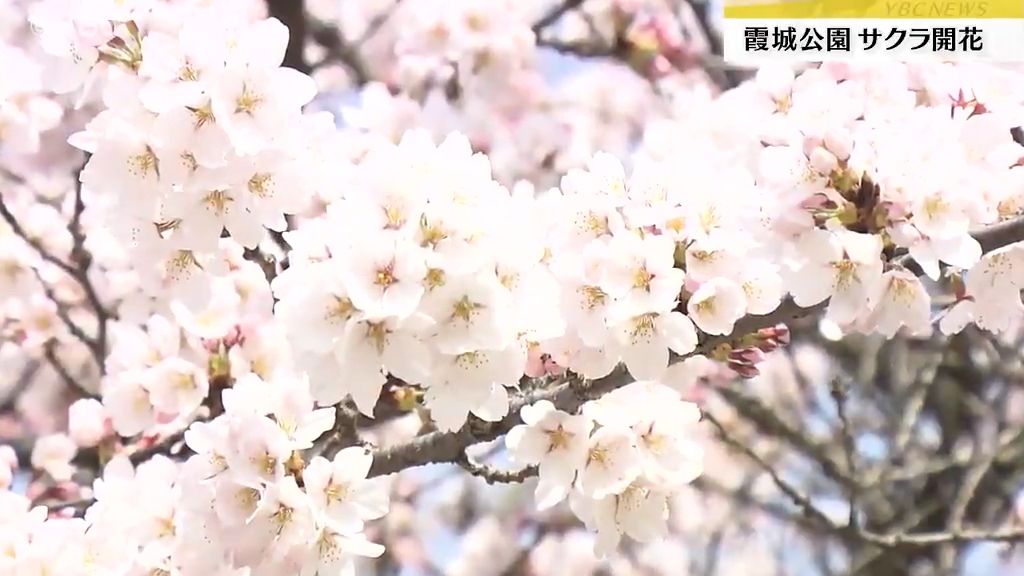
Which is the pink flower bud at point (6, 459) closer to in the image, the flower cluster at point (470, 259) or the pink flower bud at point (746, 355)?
the flower cluster at point (470, 259)

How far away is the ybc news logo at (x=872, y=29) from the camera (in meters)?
0.85

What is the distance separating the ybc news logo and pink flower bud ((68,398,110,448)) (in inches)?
33.7

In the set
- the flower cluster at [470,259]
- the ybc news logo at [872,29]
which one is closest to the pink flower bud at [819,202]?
the flower cluster at [470,259]

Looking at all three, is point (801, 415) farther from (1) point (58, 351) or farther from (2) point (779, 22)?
(1) point (58, 351)

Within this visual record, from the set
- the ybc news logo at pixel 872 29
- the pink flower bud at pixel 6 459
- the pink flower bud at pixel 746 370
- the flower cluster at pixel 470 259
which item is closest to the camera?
the flower cluster at pixel 470 259

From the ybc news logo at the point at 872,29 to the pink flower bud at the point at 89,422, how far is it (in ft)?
2.81

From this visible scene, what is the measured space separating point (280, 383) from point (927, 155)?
1.57 ft

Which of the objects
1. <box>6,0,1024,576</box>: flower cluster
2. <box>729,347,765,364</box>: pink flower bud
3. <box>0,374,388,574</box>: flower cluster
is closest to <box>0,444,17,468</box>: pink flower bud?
<box>6,0,1024,576</box>: flower cluster

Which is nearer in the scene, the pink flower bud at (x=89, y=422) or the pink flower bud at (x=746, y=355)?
the pink flower bud at (x=746, y=355)

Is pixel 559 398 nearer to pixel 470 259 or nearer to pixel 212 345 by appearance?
pixel 470 259

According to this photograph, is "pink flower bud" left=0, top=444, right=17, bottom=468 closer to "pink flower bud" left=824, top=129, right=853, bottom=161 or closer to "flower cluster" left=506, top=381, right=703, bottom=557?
"flower cluster" left=506, top=381, right=703, bottom=557

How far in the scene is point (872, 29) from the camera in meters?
0.86

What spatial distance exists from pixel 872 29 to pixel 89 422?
38.1 inches

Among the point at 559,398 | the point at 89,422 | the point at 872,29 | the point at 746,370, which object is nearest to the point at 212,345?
the point at 89,422
